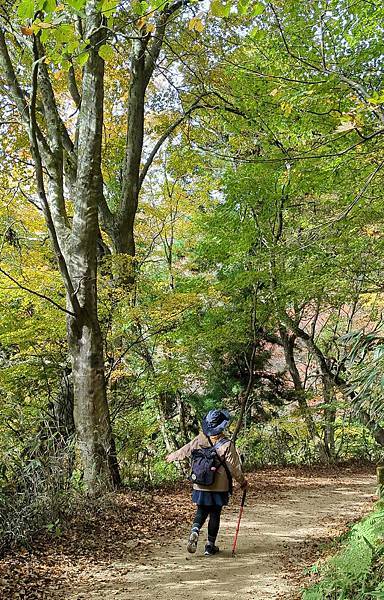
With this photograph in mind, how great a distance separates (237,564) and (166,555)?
2.70 feet

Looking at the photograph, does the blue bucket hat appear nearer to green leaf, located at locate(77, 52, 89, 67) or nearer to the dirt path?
the dirt path

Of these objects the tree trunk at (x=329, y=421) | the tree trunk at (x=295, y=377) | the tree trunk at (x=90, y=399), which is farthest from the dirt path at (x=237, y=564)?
the tree trunk at (x=295, y=377)

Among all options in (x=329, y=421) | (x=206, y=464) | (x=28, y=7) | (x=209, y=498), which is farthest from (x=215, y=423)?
(x=329, y=421)

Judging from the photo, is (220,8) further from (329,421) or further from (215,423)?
(329,421)

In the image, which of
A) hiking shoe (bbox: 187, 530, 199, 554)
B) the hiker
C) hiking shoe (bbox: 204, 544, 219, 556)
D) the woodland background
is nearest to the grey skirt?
the hiker

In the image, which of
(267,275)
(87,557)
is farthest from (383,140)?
(267,275)

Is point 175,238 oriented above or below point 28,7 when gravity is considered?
above

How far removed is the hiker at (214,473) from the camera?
554 cm

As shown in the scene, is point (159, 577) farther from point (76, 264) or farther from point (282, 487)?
point (282, 487)

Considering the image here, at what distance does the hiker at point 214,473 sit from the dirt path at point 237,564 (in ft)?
1.03

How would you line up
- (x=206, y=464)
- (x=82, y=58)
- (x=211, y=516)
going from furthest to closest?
(x=211, y=516) < (x=206, y=464) < (x=82, y=58)

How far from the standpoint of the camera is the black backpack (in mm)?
5496

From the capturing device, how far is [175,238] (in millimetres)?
16656

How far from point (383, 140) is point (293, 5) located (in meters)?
4.53
